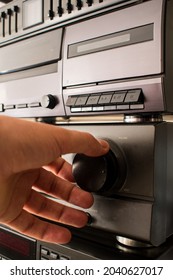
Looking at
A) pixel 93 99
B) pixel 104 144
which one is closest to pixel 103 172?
pixel 104 144

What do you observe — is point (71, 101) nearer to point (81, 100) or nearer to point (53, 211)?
point (81, 100)

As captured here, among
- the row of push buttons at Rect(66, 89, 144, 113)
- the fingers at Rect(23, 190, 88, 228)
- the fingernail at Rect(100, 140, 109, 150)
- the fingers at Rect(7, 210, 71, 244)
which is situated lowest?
the fingers at Rect(7, 210, 71, 244)

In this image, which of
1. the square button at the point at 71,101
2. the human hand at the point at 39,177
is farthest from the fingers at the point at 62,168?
the square button at the point at 71,101

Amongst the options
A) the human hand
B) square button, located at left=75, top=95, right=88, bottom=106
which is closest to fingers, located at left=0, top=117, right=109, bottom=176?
the human hand

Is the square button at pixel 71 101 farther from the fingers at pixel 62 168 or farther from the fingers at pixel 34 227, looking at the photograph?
the fingers at pixel 34 227

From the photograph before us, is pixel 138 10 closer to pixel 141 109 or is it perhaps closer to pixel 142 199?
pixel 141 109

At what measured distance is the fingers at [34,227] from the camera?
0.47 metres

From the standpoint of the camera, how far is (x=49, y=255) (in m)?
0.46

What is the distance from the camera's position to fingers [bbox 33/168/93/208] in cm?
44

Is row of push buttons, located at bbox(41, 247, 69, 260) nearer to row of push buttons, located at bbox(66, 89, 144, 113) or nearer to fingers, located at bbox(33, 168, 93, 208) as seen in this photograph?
fingers, located at bbox(33, 168, 93, 208)

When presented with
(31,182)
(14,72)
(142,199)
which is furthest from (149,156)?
(14,72)

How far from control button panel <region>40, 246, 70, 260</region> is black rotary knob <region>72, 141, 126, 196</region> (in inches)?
4.6

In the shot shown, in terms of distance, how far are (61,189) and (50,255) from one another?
0.35ft

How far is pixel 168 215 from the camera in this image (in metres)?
0.44
